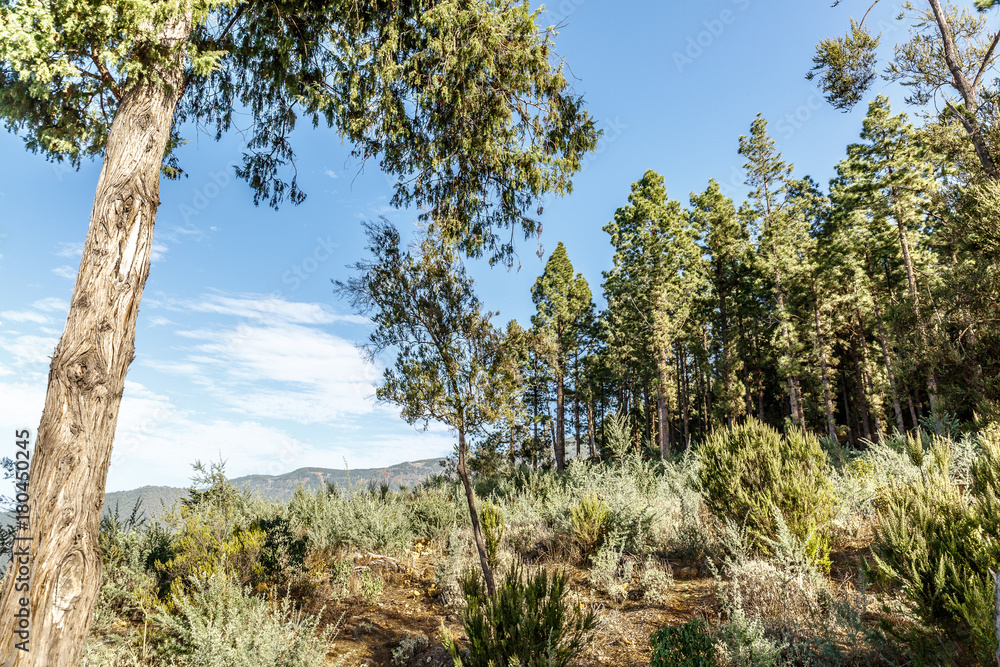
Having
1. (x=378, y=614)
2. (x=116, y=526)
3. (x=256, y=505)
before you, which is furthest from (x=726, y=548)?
(x=116, y=526)

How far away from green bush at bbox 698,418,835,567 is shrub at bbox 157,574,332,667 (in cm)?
429

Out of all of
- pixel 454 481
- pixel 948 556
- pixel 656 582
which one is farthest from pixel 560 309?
pixel 948 556

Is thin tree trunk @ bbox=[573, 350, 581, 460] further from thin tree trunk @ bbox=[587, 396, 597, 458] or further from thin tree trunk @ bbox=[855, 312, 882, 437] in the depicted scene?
thin tree trunk @ bbox=[855, 312, 882, 437]

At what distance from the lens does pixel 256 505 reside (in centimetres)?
745

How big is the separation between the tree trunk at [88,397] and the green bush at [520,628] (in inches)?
99.5

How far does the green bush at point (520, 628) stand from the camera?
3.03 meters

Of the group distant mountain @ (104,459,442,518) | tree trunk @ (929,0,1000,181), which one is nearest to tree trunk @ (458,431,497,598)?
distant mountain @ (104,459,442,518)

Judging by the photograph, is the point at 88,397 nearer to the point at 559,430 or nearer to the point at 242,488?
the point at 242,488

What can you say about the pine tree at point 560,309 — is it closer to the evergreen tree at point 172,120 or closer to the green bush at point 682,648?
the evergreen tree at point 172,120

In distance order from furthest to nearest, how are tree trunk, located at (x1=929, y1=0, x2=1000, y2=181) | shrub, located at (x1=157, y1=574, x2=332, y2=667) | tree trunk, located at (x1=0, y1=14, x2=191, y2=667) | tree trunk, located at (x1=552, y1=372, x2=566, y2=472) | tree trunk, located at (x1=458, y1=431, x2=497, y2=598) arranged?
tree trunk, located at (x1=552, y1=372, x2=566, y2=472)
tree trunk, located at (x1=929, y1=0, x2=1000, y2=181)
tree trunk, located at (x1=458, y1=431, x2=497, y2=598)
shrub, located at (x1=157, y1=574, x2=332, y2=667)
tree trunk, located at (x1=0, y1=14, x2=191, y2=667)

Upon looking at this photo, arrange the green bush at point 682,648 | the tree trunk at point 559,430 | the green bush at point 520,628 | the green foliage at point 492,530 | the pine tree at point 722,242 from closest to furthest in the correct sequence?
the green bush at point 682,648
the green bush at point 520,628
the green foliage at point 492,530
the pine tree at point 722,242
the tree trunk at point 559,430

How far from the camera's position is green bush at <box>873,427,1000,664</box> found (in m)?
2.70

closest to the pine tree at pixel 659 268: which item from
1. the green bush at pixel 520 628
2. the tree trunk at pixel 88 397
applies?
the green bush at pixel 520 628

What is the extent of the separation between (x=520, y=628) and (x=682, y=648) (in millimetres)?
1030
